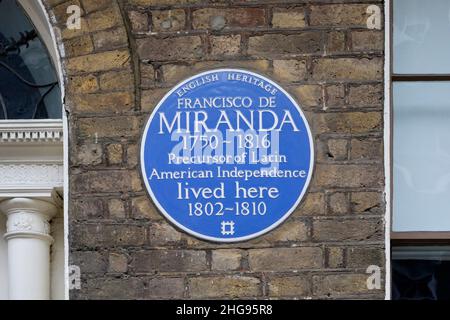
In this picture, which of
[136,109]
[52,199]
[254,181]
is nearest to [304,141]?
[254,181]

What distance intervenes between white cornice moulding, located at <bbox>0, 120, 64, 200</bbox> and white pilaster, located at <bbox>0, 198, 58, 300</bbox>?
7 centimetres

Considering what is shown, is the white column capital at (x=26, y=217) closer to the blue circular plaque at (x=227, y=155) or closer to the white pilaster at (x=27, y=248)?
the white pilaster at (x=27, y=248)

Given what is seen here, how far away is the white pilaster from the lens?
8.95 meters

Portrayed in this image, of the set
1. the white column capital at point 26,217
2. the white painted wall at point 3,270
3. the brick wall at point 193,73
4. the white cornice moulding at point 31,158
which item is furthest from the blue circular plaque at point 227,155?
the white painted wall at point 3,270

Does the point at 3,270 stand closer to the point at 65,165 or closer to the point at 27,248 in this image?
the point at 27,248

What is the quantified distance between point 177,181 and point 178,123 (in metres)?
0.31

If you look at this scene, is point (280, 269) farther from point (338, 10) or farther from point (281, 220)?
point (338, 10)

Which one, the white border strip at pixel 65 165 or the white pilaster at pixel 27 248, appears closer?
the white border strip at pixel 65 165

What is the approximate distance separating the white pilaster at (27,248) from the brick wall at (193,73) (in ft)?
1.70

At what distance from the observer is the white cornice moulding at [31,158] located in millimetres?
9023

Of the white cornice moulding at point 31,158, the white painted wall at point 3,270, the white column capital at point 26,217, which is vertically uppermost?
the white cornice moulding at point 31,158

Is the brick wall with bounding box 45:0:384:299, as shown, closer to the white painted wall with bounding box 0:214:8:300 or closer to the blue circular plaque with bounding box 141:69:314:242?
the blue circular plaque with bounding box 141:69:314:242

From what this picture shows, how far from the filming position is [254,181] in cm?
855
